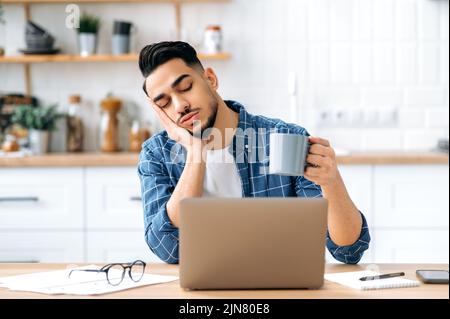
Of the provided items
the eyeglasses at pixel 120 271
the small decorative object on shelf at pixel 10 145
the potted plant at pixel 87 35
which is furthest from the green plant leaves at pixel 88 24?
the eyeglasses at pixel 120 271

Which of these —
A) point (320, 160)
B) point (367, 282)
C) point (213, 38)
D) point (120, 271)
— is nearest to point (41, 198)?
point (213, 38)

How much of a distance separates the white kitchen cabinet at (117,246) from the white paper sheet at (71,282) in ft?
5.48

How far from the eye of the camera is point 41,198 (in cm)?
328

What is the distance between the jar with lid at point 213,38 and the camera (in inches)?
143

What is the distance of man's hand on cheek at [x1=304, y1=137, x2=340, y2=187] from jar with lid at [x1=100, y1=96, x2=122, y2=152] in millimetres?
2192

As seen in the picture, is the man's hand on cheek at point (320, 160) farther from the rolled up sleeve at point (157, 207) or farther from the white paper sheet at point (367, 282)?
the rolled up sleeve at point (157, 207)

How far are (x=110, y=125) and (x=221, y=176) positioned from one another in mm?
1728

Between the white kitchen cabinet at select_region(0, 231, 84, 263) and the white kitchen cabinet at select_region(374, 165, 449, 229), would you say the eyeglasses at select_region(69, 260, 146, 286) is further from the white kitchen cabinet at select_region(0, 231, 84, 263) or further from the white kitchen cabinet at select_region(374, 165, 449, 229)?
the white kitchen cabinet at select_region(374, 165, 449, 229)

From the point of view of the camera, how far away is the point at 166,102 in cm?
191

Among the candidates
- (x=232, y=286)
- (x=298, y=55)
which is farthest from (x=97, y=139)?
(x=232, y=286)

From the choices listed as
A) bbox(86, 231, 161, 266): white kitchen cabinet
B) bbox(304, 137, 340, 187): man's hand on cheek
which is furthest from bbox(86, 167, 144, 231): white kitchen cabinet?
bbox(304, 137, 340, 187): man's hand on cheek

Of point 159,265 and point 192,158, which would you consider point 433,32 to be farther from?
point 159,265

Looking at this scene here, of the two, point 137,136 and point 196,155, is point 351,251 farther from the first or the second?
point 137,136
